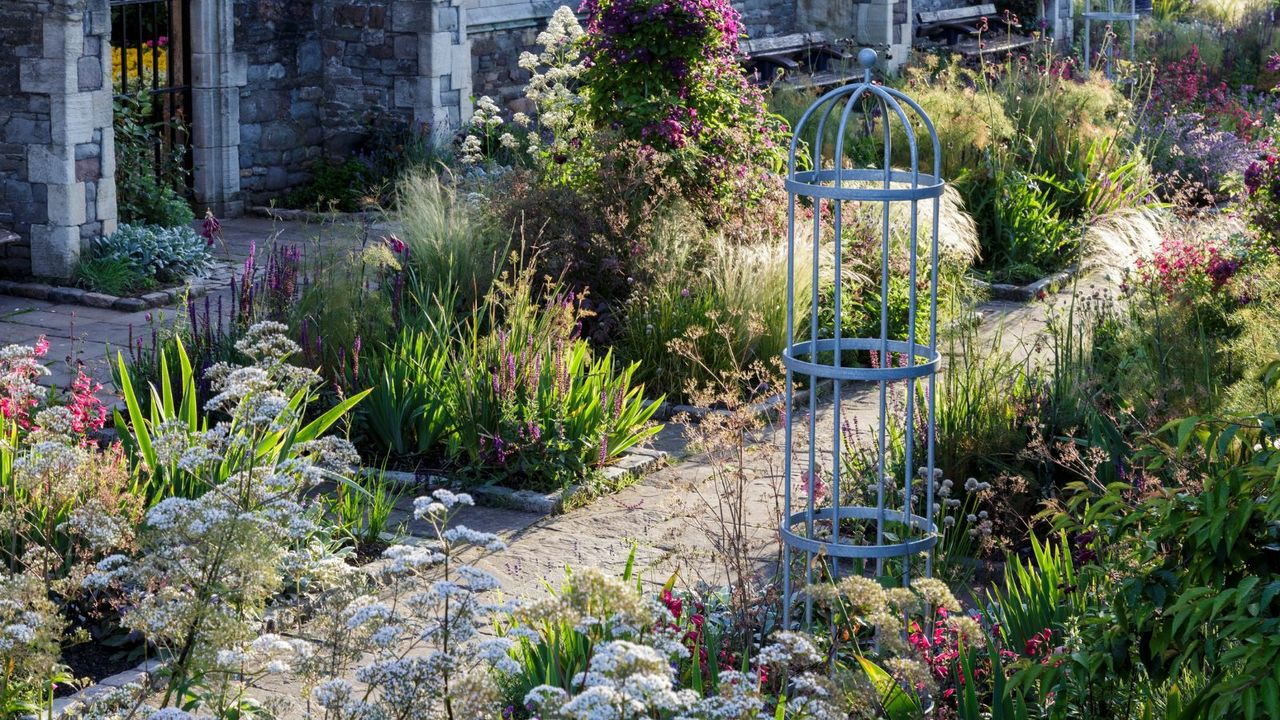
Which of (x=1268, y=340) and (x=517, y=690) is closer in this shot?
(x=517, y=690)

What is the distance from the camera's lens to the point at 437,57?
43.0 ft

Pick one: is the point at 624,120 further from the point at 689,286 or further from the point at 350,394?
the point at 350,394

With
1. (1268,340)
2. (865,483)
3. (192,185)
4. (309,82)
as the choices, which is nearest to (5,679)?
(865,483)

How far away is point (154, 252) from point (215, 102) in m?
2.51

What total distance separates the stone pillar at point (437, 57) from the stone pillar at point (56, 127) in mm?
3331

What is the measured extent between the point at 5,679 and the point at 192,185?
9.70 meters

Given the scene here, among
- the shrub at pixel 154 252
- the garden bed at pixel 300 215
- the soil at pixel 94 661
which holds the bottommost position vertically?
the soil at pixel 94 661

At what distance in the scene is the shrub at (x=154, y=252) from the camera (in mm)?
10148

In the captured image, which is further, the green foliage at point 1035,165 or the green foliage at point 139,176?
the green foliage at point 139,176

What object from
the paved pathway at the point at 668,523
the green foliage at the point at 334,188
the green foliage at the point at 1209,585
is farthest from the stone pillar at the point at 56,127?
the green foliage at the point at 1209,585

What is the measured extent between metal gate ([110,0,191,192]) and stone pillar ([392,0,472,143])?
186cm

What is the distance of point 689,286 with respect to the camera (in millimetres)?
7891

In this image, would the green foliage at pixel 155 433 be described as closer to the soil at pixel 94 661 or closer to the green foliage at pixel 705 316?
the soil at pixel 94 661

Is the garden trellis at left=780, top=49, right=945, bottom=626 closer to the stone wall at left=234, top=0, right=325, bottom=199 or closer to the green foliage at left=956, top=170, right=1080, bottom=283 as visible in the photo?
the green foliage at left=956, top=170, right=1080, bottom=283
